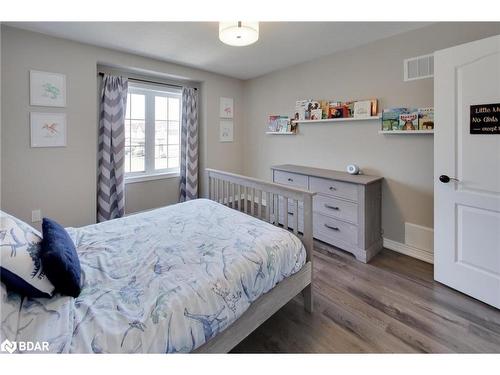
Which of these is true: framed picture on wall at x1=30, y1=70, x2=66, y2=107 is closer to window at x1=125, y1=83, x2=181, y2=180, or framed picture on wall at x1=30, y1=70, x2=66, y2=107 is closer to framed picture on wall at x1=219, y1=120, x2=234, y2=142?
window at x1=125, y1=83, x2=181, y2=180

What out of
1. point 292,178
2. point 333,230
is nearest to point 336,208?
point 333,230

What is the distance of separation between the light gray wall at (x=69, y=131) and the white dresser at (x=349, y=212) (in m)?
2.35

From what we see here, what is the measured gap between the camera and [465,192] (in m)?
1.93

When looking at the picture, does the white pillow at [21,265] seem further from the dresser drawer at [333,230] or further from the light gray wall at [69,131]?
the dresser drawer at [333,230]

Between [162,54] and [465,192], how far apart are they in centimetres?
343

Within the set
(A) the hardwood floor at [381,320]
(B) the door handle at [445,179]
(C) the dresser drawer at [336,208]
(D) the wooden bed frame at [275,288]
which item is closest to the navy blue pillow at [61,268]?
(D) the wooden bed frame at [275,288]

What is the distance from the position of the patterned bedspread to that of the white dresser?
3.05 feet

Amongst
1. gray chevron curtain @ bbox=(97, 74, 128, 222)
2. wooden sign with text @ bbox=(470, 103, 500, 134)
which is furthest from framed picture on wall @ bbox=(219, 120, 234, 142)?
wooden sign with text @ bbox=(470, 103, 500, 134)

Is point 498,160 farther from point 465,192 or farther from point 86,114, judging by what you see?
point 86,114

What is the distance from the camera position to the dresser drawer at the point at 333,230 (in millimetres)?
2684

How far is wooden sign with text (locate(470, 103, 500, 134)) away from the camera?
174 cm

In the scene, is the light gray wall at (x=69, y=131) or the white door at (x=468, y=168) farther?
the light gray wall at (x=69, y=131)

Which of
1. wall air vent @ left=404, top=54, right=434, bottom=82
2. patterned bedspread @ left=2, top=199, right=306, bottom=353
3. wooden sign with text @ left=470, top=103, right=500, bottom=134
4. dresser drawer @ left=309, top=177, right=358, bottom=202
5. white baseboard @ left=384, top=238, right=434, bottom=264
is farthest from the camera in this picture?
dresser drawer @ left=309, top=177, right=358, bottom=202
